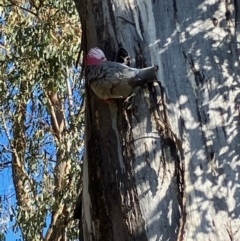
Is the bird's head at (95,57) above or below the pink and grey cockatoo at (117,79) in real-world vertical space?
above

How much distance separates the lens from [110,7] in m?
1.29

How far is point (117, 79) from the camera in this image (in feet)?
3.72

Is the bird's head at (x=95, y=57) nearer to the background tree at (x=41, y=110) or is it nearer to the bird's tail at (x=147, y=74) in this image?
the bird's tail at (x=147, y=74)

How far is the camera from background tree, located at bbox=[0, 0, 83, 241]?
4348 millimetres

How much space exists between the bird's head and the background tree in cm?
302

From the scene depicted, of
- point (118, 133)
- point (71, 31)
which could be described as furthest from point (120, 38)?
point (71, 31)

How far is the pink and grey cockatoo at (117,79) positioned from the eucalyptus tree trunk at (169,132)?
0.03 m

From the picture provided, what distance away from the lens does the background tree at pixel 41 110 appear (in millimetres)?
4348

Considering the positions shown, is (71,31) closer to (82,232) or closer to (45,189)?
(45,189)

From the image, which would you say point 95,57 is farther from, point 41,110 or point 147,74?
point 41,110

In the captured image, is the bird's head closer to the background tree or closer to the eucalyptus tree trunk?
the eucalyptus tree trunk

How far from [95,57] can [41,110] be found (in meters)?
4.02

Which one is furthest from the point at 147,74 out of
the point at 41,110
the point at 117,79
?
the point at 41,110

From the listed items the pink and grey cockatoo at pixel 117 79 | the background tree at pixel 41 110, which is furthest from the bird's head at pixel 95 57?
the background tree at pixel 41 110
